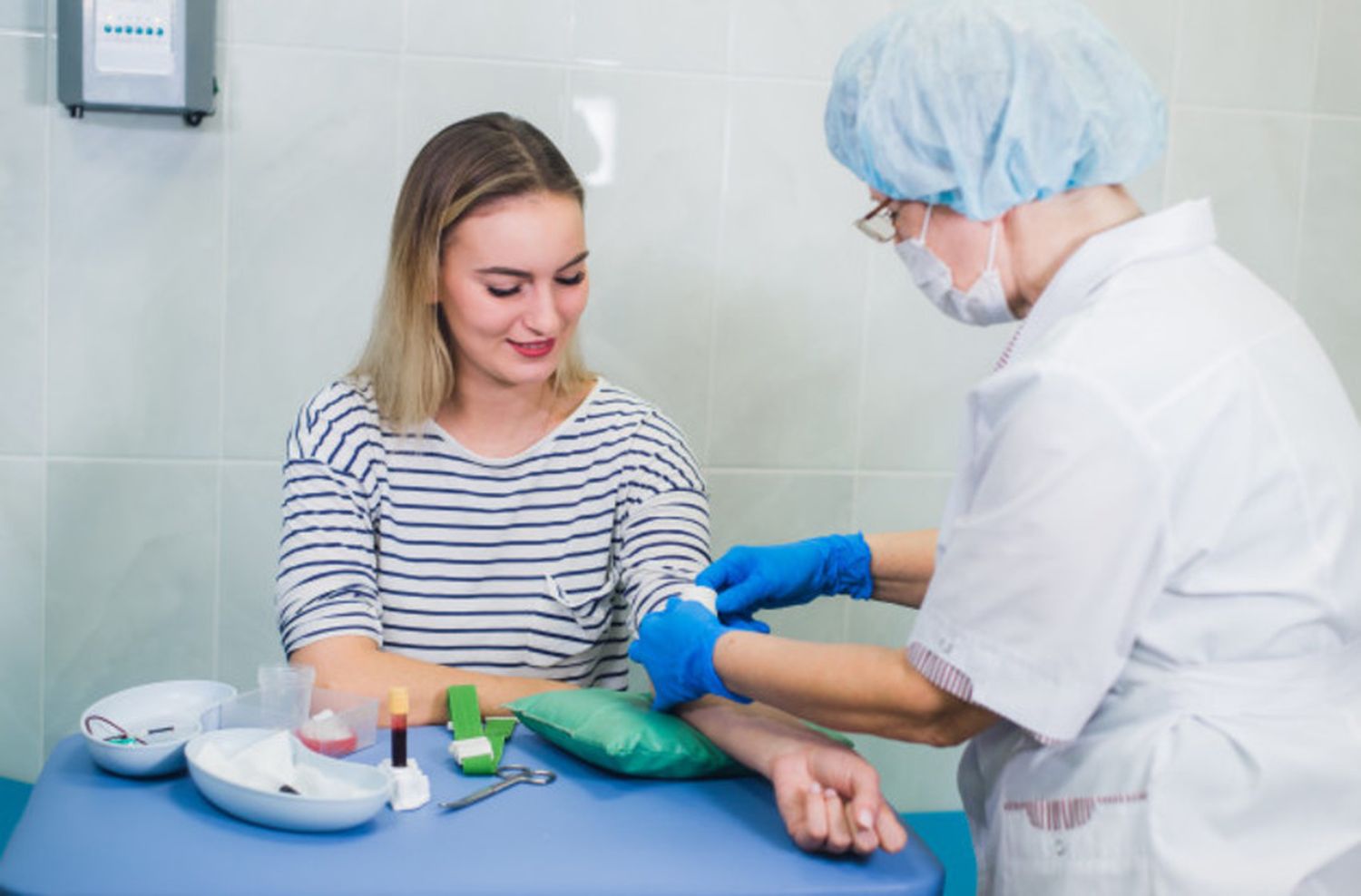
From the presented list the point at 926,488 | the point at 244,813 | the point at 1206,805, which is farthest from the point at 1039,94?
the point at 926,488

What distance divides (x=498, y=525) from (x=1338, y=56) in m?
1.67

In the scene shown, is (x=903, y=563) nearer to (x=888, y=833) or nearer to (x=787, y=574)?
(x=787, y=574)

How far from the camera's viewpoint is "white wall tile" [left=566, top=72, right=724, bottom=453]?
85.7 inches

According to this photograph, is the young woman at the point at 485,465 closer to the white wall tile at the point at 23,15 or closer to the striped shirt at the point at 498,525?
the striped shirt at the point at 498,525

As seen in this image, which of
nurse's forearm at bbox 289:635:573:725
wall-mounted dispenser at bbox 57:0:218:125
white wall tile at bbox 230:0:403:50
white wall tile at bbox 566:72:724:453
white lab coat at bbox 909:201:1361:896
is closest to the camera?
white lab coat at bbox 909:201:1361:896

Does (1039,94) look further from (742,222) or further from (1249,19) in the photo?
(1249,19)

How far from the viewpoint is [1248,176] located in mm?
2348

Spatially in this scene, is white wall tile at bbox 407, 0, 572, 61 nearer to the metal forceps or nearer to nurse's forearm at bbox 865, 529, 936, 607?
nurse's forearm at bbox 865, 529, 936, 607

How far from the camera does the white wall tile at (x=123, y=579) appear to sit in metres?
2.15

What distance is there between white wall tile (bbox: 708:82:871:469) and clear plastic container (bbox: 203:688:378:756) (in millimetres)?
1042

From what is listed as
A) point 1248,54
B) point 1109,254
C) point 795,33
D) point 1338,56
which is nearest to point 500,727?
point 1109,254

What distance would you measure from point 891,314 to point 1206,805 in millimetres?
1316

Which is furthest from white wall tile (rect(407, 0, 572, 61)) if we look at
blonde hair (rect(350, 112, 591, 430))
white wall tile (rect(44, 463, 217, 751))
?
white wall tile (rect(44, 463, 217, 751))

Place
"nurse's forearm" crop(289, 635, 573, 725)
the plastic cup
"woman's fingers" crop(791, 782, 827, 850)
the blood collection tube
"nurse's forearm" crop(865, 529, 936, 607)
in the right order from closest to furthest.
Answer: "woman's fingers" crop(791, 782, 827, 850) → the blood collection tube → the plastic cup → "nurse's forearm" crop(289, 635, 573, 725) → "nurse's forearm" crop(865, 529, 936, 607)
